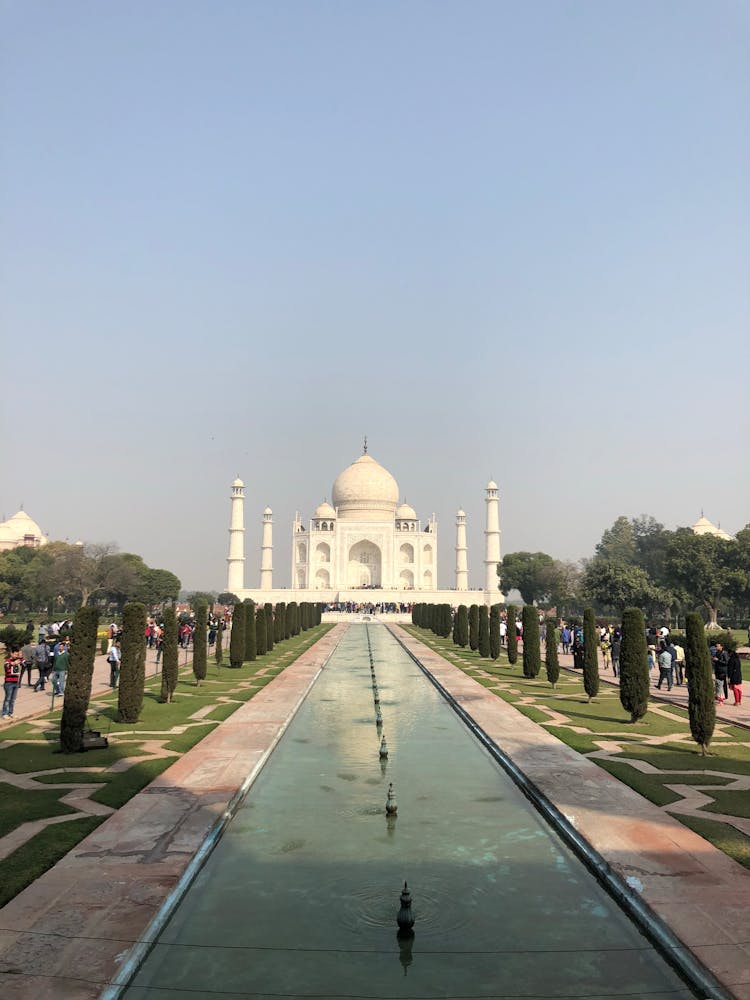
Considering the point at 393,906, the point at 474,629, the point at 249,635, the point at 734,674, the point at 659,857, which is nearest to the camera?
the point at 393,906

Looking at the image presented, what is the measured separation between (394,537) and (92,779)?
200 ft

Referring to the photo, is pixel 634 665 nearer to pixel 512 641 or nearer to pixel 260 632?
pixel 512 641

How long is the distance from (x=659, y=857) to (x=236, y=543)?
199ft

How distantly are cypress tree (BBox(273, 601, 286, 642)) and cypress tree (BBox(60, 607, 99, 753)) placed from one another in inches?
686

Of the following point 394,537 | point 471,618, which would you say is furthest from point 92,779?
point 394,537

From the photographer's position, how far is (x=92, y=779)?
8328mm

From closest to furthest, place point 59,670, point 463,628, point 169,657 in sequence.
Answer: point 59,670 → point 169,657 → point 463,628

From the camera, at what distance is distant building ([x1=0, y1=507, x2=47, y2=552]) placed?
84.1m

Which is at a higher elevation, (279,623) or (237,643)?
(279,623)

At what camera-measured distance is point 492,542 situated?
66.9 metres

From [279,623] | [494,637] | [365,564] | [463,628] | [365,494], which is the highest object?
[365,494]

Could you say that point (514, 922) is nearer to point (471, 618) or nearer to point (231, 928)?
point (231, 928)

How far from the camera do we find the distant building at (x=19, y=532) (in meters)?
84.1

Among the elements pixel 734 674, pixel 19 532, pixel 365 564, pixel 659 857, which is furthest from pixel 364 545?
pixel 659 857
